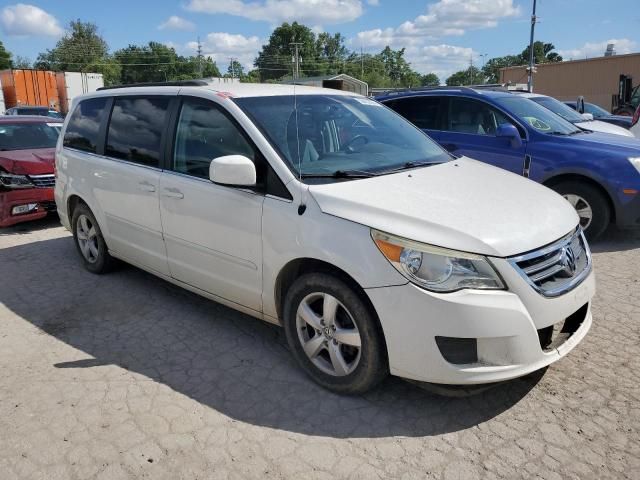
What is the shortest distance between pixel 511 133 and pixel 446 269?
13.8ft

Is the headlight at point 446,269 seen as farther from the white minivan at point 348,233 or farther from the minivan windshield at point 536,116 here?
the minivan windshield at point 536,116

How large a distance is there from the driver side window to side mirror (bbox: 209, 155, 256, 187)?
4.48 metres

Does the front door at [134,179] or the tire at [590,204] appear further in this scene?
the tire at [590,204]

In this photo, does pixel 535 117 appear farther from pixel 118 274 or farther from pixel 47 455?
pixel 47 455

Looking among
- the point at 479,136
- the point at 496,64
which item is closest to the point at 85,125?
the point at 479,136

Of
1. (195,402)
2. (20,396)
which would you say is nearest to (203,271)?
(195,402)

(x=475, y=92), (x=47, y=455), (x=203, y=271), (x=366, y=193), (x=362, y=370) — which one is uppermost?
(x=475, y=92)

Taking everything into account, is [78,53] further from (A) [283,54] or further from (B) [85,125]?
(B) [85,125]

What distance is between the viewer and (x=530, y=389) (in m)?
3.13

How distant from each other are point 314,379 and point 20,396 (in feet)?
5.85

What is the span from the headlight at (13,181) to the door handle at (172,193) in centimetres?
431

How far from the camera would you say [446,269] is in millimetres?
2623

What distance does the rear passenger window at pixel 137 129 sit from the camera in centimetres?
419

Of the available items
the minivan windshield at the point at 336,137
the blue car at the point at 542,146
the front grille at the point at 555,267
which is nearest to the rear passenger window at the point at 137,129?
the minivan windshield at the point at 336,137
